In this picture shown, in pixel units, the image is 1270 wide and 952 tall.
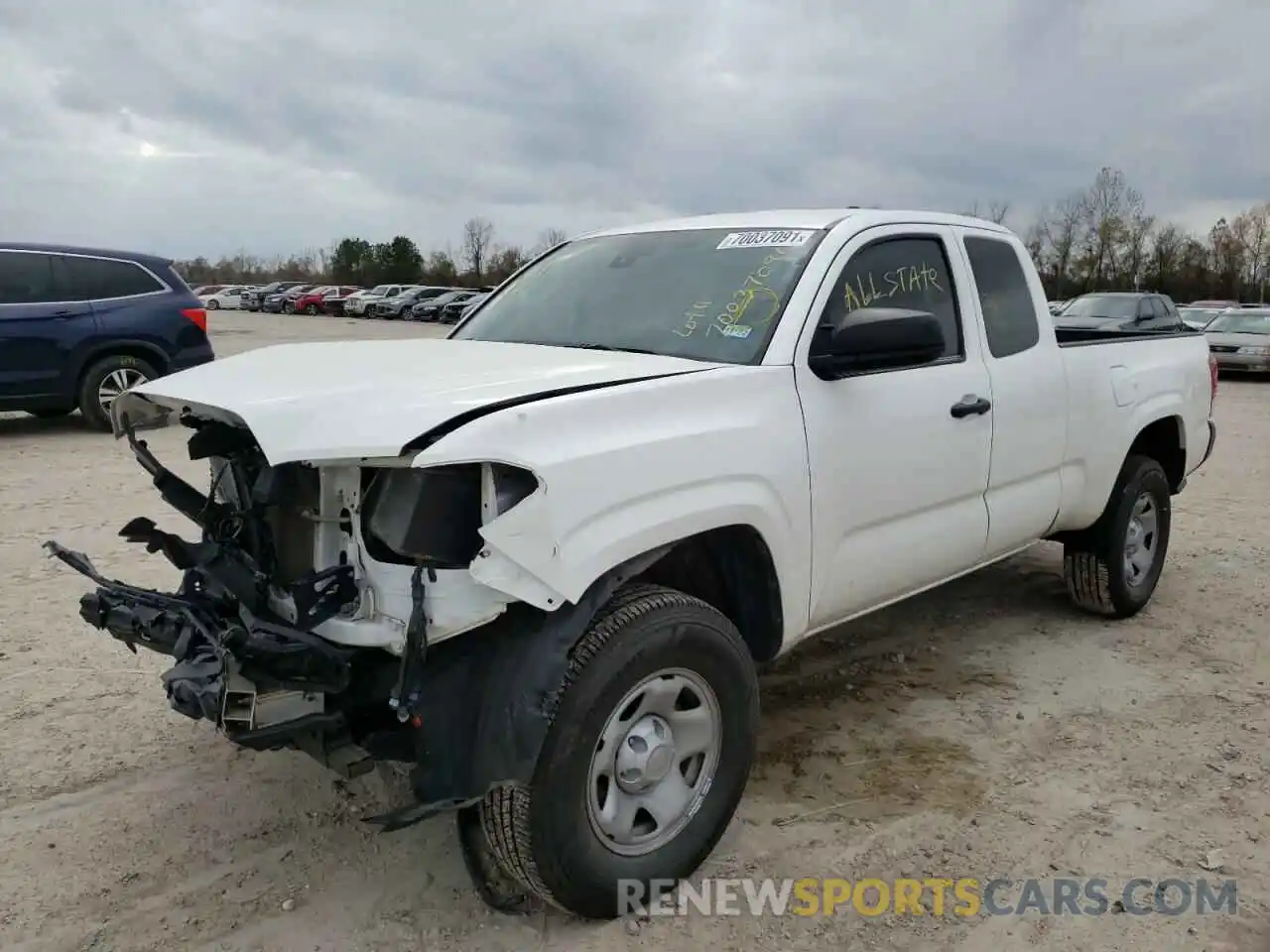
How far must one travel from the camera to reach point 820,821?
10.9ft

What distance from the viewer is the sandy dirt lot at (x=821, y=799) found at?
9.16ft

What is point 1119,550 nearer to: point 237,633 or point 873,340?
point 873,340

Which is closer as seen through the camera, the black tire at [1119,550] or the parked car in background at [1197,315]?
the black tire at [1119,550]

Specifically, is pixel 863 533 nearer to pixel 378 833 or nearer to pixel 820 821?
pixel 820 821

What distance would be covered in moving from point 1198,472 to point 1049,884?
7.75 meters

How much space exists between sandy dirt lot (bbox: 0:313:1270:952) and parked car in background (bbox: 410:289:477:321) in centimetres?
3850

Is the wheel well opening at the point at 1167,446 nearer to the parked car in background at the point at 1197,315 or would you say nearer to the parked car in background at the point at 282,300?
the parked car in background at the point at 1197,315

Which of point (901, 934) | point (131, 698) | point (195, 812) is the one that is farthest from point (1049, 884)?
point (131, 698)

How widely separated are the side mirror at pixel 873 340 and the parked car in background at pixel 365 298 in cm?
4684

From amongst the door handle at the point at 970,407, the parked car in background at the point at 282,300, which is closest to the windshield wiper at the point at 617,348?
the door handle at the point at 970,407

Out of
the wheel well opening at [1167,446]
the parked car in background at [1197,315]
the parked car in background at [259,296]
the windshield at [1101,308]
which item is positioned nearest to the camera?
the wheel well opening at [1167,446]

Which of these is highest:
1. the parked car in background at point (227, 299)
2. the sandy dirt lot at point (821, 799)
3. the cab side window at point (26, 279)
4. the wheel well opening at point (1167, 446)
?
the parked car in background at point (227, 299)

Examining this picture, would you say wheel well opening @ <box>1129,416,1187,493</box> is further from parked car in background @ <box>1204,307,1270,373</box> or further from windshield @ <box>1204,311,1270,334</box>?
windshield @ <box>1204,311,1270,334</box>

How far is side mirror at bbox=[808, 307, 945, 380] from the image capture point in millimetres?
3146
